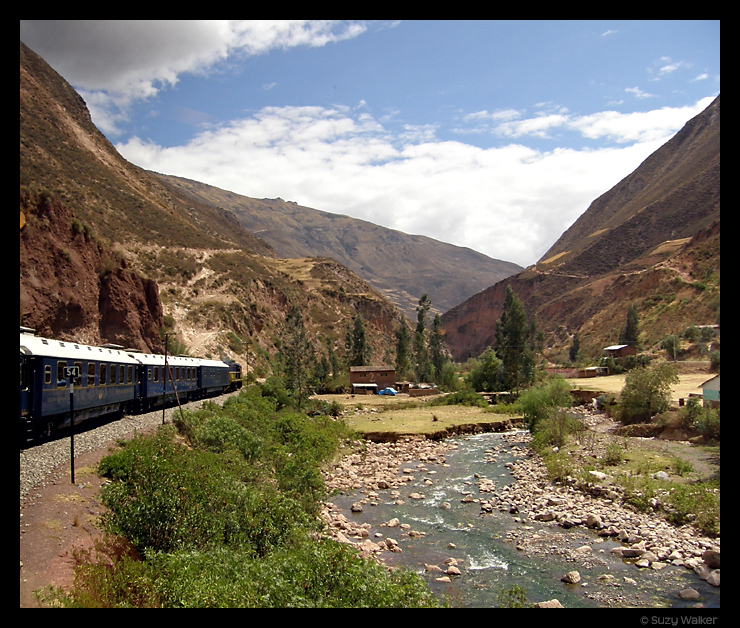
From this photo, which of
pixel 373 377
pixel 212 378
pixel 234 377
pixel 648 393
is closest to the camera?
pixel 648 393

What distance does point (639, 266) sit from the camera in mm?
100500

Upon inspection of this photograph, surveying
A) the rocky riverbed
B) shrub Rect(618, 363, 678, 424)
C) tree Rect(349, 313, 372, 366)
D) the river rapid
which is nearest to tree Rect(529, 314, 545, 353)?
tree Rect(349, 313, 372, 366)

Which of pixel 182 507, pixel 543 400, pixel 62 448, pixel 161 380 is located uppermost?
pixel 161 380

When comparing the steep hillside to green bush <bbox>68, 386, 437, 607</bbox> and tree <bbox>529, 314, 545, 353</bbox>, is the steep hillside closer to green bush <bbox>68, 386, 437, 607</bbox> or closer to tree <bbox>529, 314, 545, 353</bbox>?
green bush <bbox>68, 386, 437, 607</bbox>

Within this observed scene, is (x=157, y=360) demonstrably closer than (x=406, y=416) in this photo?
Yes

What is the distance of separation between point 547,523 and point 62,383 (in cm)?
1541

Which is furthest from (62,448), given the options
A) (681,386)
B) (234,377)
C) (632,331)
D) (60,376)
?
(632,331)

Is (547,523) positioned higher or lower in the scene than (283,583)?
lower

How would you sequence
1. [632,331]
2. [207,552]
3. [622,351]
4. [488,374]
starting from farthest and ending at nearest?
[632,331] → [622,351] → [488,374] → [207,552]

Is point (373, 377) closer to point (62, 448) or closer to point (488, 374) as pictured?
point (488, 374)

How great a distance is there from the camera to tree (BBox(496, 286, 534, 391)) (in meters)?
54.7
